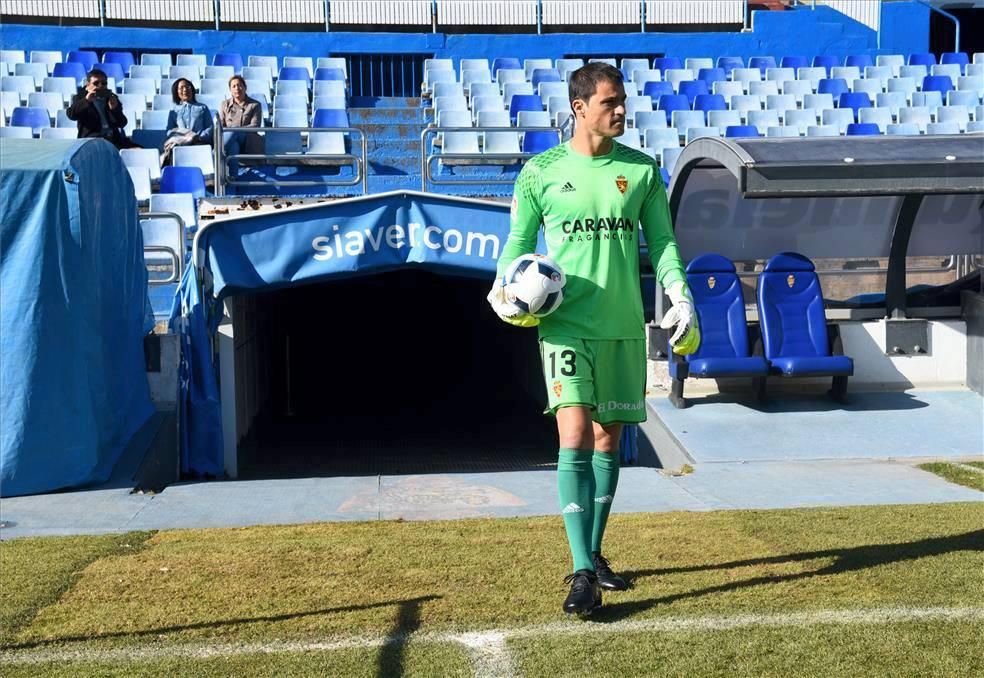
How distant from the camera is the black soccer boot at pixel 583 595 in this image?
4.50m

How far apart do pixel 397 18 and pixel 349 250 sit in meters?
15.2

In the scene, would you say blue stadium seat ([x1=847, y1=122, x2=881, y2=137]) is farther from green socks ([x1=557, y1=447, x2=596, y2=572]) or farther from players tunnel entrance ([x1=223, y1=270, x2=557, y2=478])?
green socks ([x1=557, y1=447, x2=596, y2=572])

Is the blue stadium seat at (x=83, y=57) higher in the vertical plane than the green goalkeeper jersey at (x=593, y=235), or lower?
higher

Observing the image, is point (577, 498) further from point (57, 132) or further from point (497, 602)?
point (57, 132)

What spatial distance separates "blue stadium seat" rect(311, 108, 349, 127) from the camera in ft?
56.0

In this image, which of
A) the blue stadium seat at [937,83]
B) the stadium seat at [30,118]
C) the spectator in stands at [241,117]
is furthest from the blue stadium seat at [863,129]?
the stadium seat at [30,118]

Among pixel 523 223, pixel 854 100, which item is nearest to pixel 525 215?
pixel 523 223

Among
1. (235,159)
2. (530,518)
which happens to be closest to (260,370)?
(235,159)

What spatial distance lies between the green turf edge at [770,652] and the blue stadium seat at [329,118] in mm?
13772

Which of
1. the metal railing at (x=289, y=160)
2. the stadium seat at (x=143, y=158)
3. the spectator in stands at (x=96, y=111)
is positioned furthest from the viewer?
the stadium seat at (x=143, y=158)

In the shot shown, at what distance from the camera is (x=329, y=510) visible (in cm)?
777

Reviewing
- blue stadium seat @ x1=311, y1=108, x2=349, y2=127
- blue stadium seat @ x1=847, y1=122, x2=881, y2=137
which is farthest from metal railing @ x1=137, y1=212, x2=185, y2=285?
blue stadium seat @ x1=847, y1=122, x2=881, y2=137

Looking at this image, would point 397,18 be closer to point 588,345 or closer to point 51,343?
point 51,343

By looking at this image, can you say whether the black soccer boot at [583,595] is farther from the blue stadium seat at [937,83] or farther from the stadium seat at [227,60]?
the blue stadium seat at [937,83]
